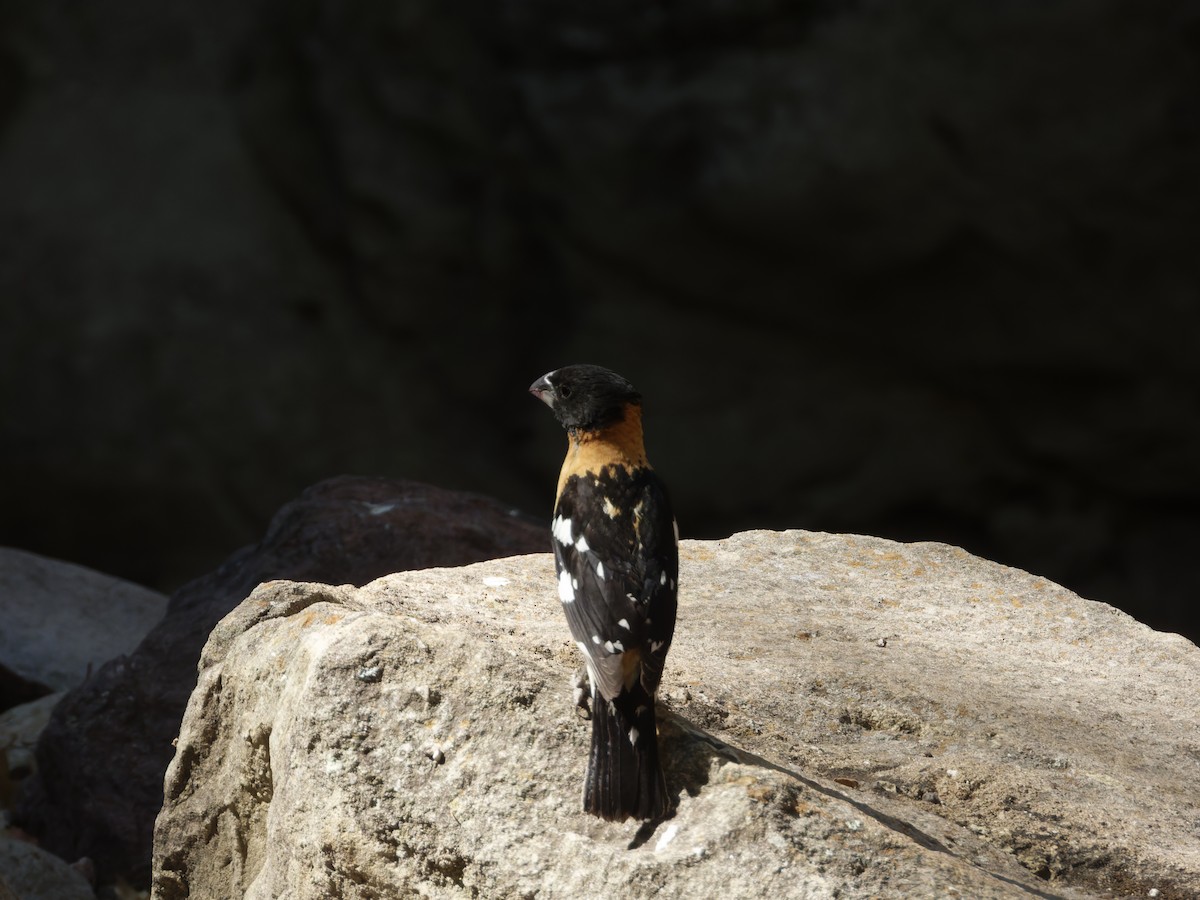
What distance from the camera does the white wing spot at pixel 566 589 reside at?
9.06 ft

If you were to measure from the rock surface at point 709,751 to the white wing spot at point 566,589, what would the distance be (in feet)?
0.48

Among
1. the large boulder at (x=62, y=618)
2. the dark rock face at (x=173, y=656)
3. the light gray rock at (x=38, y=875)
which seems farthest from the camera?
the large boulder at (x=62, y=618)

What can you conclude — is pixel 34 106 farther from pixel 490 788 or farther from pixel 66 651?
pixel 490 788

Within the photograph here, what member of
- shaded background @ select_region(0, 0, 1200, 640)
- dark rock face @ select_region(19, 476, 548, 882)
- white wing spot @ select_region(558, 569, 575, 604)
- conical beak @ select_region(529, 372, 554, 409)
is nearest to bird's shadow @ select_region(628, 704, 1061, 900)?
white wing spot @ select_region(558, 569, 575, 604)

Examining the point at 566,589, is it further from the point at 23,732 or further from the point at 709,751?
the point at 23,732

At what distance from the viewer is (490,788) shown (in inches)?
101

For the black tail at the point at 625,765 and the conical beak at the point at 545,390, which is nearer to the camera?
the black tail at the point at 625,765

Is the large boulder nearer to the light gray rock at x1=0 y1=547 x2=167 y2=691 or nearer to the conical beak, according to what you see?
the light gray rock at x1=0 y1=547 x2=167 y2=691

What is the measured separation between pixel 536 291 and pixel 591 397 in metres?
5.43

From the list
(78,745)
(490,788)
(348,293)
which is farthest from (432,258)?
(490,788)

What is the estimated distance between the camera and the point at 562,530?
114 inches

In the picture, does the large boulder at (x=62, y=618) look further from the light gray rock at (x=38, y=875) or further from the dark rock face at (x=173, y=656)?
the light gray rock at (x=38, y=875)

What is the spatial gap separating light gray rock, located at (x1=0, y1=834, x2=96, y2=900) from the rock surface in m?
0.91

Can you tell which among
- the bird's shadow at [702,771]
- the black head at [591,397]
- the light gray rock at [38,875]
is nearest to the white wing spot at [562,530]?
the black head at [591,397]
